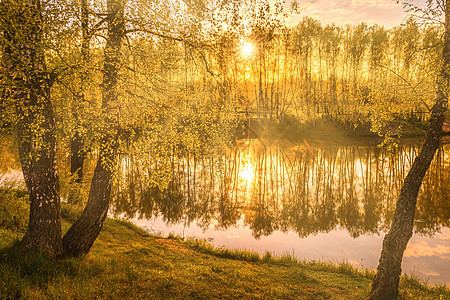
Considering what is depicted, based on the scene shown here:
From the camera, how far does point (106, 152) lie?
784cm

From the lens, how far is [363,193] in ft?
75.8

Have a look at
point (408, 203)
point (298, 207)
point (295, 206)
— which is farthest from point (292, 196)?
point (408, 203)

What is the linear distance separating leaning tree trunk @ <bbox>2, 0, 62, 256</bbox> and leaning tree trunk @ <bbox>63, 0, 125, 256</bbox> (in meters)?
0.70

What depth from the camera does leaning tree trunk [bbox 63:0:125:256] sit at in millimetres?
7805

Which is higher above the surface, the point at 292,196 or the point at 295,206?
the point at 292,196

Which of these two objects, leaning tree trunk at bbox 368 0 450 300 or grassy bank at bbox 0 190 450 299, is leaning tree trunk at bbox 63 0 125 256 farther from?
leaning tree trunk at bbox 368 0 450 300

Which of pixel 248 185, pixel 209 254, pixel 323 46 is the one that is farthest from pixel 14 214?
pixel 323 46

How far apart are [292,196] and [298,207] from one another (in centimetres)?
227

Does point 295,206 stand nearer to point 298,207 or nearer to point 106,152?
point 298,207

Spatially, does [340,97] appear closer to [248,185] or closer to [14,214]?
[248,185]

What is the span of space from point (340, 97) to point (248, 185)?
5116 cm

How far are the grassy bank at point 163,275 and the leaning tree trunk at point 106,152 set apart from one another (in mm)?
671

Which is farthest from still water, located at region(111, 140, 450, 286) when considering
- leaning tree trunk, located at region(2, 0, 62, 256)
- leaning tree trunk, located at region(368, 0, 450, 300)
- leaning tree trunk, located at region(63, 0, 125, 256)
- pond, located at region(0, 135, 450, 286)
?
leaning tree trunk, located at region(368, 0, 450, 300)

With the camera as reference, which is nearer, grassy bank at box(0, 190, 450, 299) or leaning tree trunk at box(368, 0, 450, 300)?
grassy bank at box(0, 190, 450, 299)
